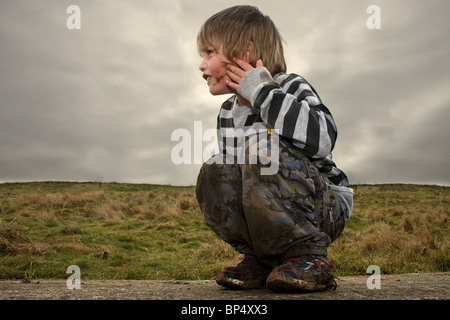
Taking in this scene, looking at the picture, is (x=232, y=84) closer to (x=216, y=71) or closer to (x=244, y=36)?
(x=216, y=71)

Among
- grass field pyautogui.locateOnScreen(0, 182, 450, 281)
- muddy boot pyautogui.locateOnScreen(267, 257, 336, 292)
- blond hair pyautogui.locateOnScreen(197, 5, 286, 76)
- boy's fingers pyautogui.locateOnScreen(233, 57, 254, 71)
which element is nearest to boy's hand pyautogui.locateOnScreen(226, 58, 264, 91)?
boy's fingers pyautogui.locateOnScreen(233, 57, 254, 71)

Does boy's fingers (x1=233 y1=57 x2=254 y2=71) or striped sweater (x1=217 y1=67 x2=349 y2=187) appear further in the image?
boy's fingers (x1=233 y1=57 x2=254 y2=71)

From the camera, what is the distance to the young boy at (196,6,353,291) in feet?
5.63

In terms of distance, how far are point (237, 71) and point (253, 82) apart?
5.4 inches

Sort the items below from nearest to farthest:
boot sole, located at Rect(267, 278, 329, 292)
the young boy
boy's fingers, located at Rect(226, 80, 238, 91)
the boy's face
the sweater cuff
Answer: boot sole, located at Rect(267, 278, 329, 292)
the young boy
the sweater cuff
boy's fingers, located at Rect(226, 80, 238, 91)
the boy's face

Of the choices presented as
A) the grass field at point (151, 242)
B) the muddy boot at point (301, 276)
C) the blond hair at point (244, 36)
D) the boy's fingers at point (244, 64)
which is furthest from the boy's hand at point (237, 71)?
the grass field at point (151, 242)

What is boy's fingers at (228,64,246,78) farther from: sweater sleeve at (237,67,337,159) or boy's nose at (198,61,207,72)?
boy's nose at (198,61,207,72)

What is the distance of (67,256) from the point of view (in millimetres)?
6398

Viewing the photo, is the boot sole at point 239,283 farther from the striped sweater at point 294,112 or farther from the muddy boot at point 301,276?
the striped sweater at point 294,112

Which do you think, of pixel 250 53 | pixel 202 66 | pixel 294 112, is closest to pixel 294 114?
pixel 294 112

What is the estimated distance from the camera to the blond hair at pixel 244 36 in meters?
2.11

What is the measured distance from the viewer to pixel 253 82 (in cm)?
189
